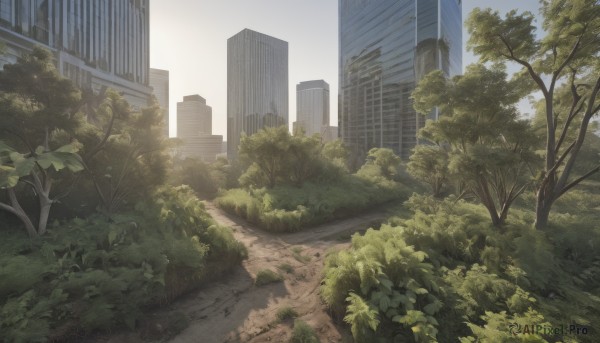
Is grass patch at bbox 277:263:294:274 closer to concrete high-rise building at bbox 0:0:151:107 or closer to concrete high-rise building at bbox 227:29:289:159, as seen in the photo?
concrete high-rise building at bbox 0:0:151:107

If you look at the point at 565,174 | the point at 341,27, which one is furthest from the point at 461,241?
the point at 341,27

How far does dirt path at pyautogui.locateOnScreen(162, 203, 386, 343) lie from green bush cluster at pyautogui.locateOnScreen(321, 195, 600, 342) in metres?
0.69

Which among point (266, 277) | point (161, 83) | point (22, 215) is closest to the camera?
point (22, 215)

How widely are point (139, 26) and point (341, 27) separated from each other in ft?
156

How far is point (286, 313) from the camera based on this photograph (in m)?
6.23

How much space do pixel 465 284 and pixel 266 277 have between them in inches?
212

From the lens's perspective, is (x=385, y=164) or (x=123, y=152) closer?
(x=123, y=152)

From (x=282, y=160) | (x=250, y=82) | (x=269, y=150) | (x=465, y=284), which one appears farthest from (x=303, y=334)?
(x=250, y=82)

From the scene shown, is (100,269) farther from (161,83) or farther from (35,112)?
(161,83)

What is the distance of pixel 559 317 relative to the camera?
5.28 meters

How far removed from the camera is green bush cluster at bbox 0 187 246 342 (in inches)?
195

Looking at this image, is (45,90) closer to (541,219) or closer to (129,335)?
(129,335)

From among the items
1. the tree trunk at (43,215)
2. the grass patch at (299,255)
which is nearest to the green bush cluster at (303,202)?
the grass patch at (299,255)

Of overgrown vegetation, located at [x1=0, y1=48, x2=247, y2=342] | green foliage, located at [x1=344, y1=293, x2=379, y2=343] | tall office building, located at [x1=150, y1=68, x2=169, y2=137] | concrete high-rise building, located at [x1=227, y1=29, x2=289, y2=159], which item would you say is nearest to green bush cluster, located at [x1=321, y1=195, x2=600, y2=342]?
green foliage, located at [x1=344, y1=293, x2=379, y2=343]
